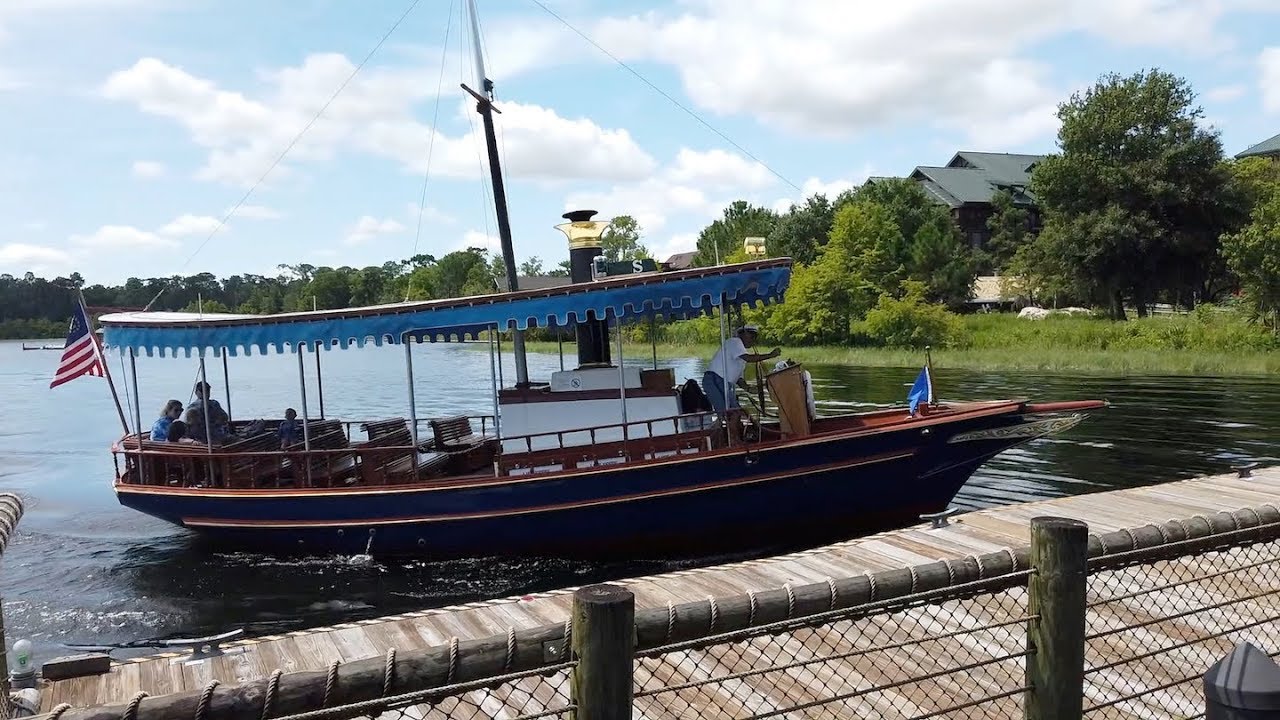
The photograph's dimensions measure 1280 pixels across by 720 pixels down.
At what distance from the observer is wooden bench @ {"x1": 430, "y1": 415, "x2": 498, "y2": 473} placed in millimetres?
10922

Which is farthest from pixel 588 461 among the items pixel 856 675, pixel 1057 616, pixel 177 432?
pixel 1057 616

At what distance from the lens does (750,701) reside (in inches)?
186

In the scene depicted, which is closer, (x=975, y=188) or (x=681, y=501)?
(x=681, y=501)

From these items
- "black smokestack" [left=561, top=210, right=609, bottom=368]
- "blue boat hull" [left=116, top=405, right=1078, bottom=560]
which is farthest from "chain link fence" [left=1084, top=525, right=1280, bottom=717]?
"black smokestack" [left=561, top=210, right=609, bottom=368]

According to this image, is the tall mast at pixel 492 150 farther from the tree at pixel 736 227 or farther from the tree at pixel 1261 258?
the tree at pixel 736 227

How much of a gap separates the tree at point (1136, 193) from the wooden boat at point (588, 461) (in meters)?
36.3

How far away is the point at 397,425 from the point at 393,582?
2738mm

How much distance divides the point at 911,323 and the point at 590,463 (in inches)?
1310

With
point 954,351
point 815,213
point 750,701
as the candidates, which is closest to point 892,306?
point 954,351

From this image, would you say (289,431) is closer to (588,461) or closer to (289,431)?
(289,431)

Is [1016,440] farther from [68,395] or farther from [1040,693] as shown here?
[68,395]

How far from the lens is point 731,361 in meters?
9.74

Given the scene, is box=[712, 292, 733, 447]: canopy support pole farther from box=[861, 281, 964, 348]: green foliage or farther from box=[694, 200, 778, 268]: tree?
box=[694, 200, 778, 268]: tree

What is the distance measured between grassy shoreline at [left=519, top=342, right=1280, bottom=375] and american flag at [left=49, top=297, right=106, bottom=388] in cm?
2885
